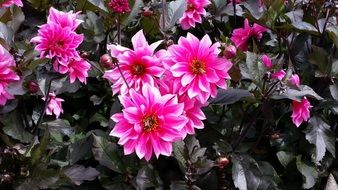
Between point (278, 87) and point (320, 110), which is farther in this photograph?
point (320, 110)

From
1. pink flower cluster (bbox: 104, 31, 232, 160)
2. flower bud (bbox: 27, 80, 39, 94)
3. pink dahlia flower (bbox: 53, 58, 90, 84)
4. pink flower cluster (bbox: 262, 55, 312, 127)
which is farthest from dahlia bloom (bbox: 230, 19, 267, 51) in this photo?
flower bud (bbox: 27, 80, 39, 94)

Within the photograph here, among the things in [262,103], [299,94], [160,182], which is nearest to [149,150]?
[160,182]

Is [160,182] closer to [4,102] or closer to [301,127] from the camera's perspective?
[4,102]

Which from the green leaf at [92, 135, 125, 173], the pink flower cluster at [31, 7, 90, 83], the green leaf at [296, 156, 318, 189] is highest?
the pink flower cluster at [31, 7, 90, 83]

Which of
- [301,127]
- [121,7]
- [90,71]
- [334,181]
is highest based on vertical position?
[121,7]

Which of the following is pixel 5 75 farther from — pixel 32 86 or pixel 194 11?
pixel 194 11

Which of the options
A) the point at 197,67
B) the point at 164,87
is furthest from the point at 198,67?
the point at 164,87

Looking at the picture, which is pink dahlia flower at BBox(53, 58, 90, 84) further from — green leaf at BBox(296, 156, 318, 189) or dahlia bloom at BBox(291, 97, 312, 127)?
green leaf at BBox(296, 156, 318, 189)
